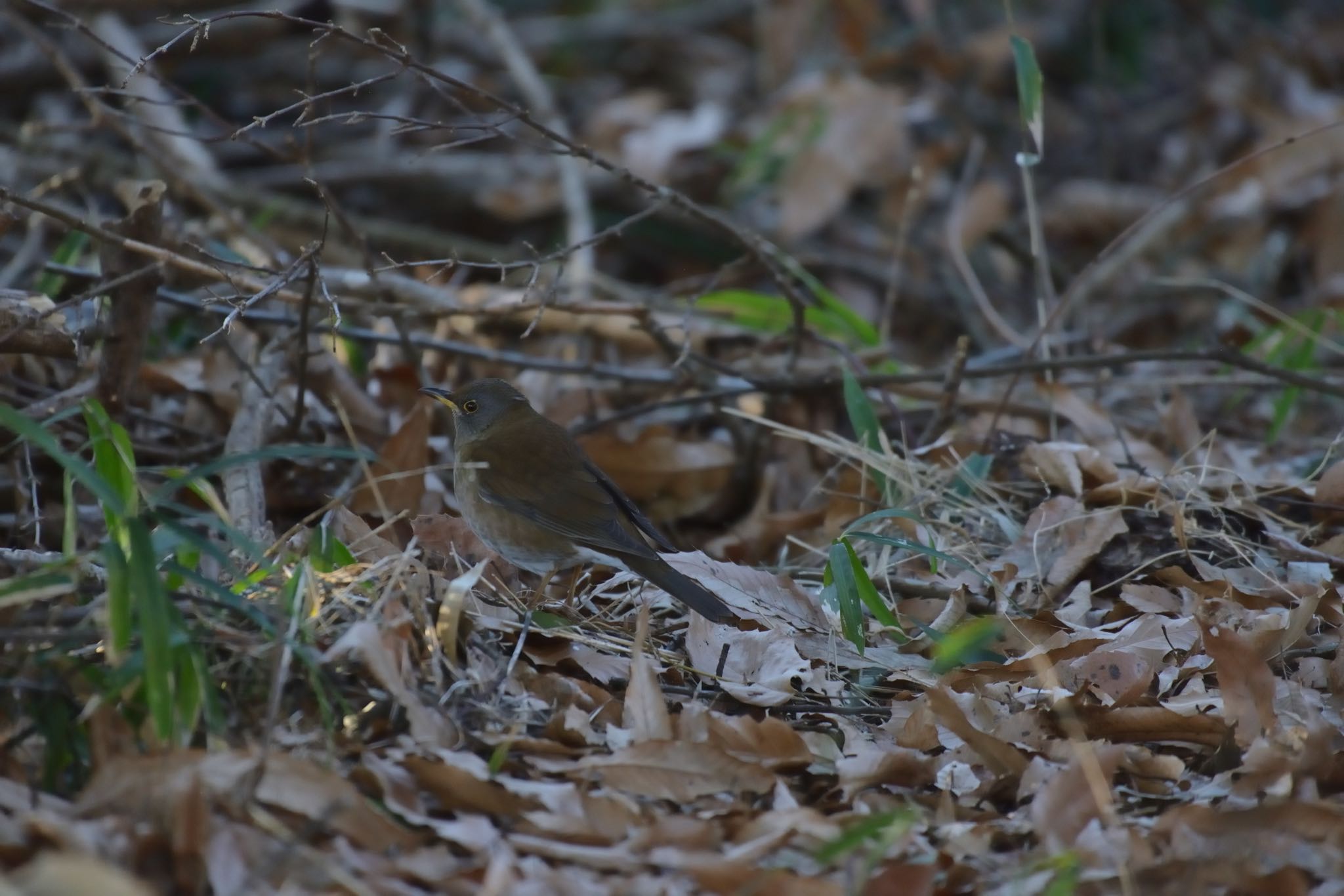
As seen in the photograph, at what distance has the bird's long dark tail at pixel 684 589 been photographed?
4.11 m

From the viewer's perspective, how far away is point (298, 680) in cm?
324

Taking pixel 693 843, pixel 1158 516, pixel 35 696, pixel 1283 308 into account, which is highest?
pixel 35 696

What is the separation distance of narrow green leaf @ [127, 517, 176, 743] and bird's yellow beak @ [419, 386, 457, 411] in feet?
8.21

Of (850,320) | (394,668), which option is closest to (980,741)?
(394,668)

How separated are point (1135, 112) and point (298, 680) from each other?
9.71m

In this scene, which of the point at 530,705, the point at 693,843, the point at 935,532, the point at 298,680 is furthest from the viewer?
the point at 935,532

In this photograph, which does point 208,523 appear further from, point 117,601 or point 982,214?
point 982,214

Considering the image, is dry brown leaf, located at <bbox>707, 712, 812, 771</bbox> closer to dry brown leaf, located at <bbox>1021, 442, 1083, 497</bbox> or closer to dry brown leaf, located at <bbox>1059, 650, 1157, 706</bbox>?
dry brown leaf, located at <bbox>1059, 650, 1157, 706</bbox>

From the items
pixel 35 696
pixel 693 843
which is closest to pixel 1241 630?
pixel 693 843

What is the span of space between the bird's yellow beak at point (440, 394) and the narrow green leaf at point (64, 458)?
7.41ft

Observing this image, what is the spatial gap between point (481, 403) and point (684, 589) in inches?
65.4

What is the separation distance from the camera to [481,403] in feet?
18.0

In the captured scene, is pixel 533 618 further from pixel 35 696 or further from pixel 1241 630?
pixel 1241 630

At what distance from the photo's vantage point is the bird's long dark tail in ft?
13.5
